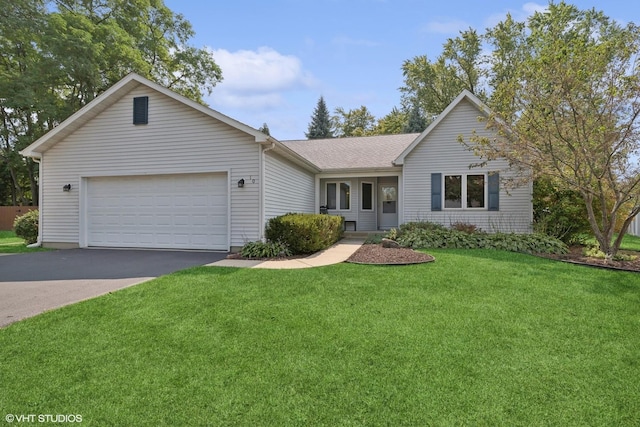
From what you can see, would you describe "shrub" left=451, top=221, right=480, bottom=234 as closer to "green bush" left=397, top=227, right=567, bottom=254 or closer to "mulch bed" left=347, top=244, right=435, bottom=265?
"green bush" left=397, top=227, right=567, bottom=254

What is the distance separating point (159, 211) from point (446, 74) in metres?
25.7

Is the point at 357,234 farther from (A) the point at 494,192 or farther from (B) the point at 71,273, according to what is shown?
(B) the point at 71,273

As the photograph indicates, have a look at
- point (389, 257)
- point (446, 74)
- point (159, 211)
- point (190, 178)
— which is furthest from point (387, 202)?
point (446, 74)

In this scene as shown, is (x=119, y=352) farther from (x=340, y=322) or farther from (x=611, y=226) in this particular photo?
(x=611, y=226)

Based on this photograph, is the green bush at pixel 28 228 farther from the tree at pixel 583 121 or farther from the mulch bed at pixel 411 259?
the tree at pixel 583 121

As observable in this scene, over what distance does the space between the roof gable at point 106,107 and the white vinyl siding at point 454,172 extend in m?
6.17

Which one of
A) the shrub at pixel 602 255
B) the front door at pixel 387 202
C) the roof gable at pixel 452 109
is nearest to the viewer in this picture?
the shrub at pixel 602 255

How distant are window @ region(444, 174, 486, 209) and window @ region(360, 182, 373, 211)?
13.1ft

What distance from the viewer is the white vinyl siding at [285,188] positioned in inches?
395

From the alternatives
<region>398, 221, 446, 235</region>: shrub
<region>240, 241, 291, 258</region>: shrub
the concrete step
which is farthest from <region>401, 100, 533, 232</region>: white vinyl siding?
<region>240, 241, 291, 258</region>: shrub

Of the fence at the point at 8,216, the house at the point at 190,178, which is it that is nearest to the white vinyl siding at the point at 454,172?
the house at the point at 190,178

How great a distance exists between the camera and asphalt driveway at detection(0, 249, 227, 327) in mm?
4910

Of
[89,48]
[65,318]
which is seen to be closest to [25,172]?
[89,48]

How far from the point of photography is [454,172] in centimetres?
1254
